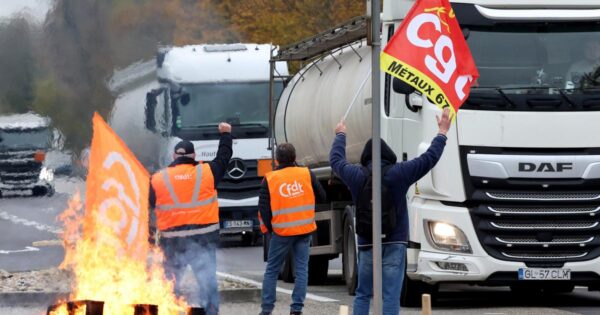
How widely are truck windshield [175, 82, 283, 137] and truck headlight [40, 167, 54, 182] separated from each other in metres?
15.7

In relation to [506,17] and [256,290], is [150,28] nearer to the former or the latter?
[506,17]

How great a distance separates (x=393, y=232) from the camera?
12.2m

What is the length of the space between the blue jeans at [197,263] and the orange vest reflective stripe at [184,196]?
0.53 ft

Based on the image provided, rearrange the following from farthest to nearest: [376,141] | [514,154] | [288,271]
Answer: [288,271], [514,154], [376,141]

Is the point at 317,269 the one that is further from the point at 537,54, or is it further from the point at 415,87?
the point at 415,87

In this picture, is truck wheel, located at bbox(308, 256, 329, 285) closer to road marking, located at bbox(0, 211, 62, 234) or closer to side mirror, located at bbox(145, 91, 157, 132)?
road marking, located at bbox(0, 211, 62, 234)

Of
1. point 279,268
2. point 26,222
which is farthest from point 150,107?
point 26,222

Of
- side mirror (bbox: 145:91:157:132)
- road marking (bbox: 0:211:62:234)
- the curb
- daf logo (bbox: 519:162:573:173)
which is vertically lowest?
the curb

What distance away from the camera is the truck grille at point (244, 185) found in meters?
30.2

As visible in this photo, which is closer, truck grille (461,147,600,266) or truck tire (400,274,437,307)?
truck grille (461,147,600,266)

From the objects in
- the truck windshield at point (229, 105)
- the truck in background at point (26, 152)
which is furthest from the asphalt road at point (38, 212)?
the truck windshield at point (229, 105)

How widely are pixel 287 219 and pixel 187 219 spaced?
3.41 feet

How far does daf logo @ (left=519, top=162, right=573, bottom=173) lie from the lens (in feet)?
51.1

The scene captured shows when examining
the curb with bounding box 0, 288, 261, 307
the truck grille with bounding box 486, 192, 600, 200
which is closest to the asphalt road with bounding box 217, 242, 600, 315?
the curb with bounding box 0, 288, 261, 307
